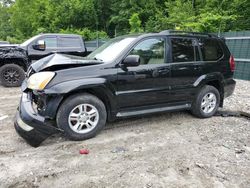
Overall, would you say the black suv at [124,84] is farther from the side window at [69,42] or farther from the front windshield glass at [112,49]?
the side window at [69,42]

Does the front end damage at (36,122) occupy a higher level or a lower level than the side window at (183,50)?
lower

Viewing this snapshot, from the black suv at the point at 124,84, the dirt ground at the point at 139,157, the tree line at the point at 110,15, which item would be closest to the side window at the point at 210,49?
the black suv at the point at 124,84

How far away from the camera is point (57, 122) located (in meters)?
4.20

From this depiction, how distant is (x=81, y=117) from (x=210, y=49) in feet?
10.1

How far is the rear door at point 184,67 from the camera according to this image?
5141 mm

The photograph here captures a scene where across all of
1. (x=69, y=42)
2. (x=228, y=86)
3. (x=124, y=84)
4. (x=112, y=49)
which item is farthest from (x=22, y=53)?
Result: (x=228, y=86)

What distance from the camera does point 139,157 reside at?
12.6ft

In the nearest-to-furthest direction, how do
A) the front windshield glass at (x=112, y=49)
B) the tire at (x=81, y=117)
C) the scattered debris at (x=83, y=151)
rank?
the scattered debris at (x=83, y=151) < the tire at (x=81, y=117) < the front windshield glass at (x=112, y=49)

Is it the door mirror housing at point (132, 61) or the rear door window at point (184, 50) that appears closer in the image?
the door mirror housing at point (132, 61)

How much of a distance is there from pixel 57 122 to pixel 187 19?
1328 cm

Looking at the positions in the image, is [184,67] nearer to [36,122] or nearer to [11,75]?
[36,122]

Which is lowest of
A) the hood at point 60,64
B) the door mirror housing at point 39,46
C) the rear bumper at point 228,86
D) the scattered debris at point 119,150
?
the scattered debris at point 119,150

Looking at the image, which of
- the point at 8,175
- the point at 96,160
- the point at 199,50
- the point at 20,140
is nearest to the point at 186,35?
the point at 199,50

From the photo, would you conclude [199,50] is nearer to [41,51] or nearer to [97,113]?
[97,113]
